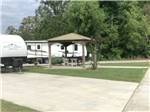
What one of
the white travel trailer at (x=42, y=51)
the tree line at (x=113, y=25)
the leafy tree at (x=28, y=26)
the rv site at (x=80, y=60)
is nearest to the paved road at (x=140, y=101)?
the rv site at (x=80, y=60)

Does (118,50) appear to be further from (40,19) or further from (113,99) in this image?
(113,99)

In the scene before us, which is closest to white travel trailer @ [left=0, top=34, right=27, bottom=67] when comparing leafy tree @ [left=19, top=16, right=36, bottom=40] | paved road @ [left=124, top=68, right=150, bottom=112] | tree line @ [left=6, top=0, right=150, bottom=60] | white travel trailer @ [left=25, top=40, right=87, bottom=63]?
white travel trailer @ [left=25, top=40, right=87, bottom=63]

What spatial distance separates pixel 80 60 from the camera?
140 ft

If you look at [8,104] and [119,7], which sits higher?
[119,7]

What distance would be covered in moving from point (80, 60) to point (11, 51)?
13.7 meters

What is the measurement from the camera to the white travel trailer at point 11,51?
96.7 ft

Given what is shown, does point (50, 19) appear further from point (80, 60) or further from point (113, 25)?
point (80, 60)

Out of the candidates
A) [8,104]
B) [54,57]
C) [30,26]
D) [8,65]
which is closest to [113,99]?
[8,104]

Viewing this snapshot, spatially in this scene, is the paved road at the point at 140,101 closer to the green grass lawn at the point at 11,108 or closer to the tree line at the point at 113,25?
the green grass lawn at the point at 11,108

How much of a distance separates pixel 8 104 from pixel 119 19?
150 ft

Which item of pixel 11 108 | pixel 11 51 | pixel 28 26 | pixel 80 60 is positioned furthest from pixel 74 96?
pixel 28 26

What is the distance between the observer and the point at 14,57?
30156mm

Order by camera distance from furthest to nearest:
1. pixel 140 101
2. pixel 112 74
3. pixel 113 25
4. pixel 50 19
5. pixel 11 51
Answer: pixel 50 19 → pixel 113 25 → pixel 11 51 → pixel 112 74 → pixel 140 101

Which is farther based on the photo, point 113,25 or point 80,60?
point 113,25
